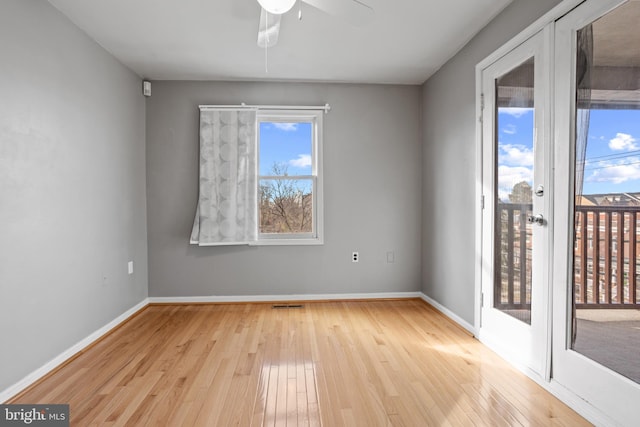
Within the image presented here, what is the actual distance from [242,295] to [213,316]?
21.2 inches

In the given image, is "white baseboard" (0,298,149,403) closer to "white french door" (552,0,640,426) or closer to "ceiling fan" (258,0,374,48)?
"ceiling fan" (258,0,374,48)

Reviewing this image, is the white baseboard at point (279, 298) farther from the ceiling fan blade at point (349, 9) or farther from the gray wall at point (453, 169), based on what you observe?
the ceiling fan blade at point (349, 9)

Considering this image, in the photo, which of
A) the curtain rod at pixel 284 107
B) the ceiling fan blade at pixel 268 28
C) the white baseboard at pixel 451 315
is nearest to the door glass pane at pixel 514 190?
the white baseboard at pixel 451 315

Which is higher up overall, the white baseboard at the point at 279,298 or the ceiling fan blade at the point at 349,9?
the ceiling fan blade at the point at 349,9

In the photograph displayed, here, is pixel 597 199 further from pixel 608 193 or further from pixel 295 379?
pixel 295 379

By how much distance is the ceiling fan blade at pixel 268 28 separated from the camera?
Result: 208cm

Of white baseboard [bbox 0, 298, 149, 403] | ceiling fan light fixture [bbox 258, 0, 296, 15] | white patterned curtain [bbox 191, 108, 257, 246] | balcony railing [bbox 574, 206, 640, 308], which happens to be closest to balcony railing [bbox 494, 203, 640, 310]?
balcony railing [bbox 574, 206, 640, 308]

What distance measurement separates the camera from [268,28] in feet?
7.10

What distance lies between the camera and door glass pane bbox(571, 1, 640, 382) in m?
1.62

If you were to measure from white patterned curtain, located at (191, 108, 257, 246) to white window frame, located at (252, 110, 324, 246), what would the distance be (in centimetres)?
14

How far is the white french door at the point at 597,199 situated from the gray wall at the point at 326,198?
2.12 m

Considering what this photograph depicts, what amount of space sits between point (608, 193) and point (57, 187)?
10.7 ft

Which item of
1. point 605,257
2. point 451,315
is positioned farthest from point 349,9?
point 451,315

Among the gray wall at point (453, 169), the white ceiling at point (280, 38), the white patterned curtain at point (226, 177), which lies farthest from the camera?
the white patterned curtain at point (226, 177)
